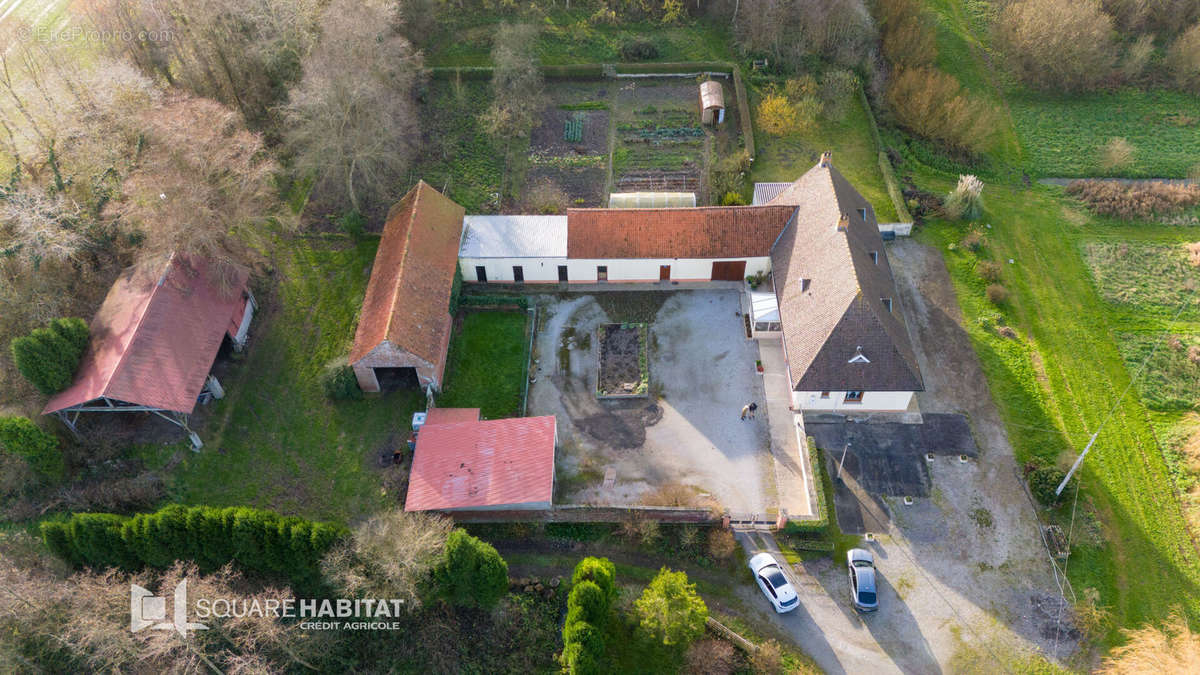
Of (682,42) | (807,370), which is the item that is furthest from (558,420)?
(682,42)

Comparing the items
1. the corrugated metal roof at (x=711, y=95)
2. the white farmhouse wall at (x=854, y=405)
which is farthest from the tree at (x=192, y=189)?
the corrugated metal roof at (x=711, y=95)

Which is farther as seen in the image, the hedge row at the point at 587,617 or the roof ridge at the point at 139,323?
the roof ridge at the point at 139,323

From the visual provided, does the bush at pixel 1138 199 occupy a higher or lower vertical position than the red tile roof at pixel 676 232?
higher

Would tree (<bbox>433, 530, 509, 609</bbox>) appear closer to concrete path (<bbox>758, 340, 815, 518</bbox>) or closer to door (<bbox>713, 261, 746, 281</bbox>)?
concrete path (<bbox>758, 340, 815, 518</bbox>)

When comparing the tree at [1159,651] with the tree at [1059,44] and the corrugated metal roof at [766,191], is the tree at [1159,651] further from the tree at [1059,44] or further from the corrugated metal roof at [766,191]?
the tree at [1059,44]

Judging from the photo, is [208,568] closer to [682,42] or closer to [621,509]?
[621,509]

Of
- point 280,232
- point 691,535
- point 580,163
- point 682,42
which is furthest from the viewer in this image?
point 682,42
